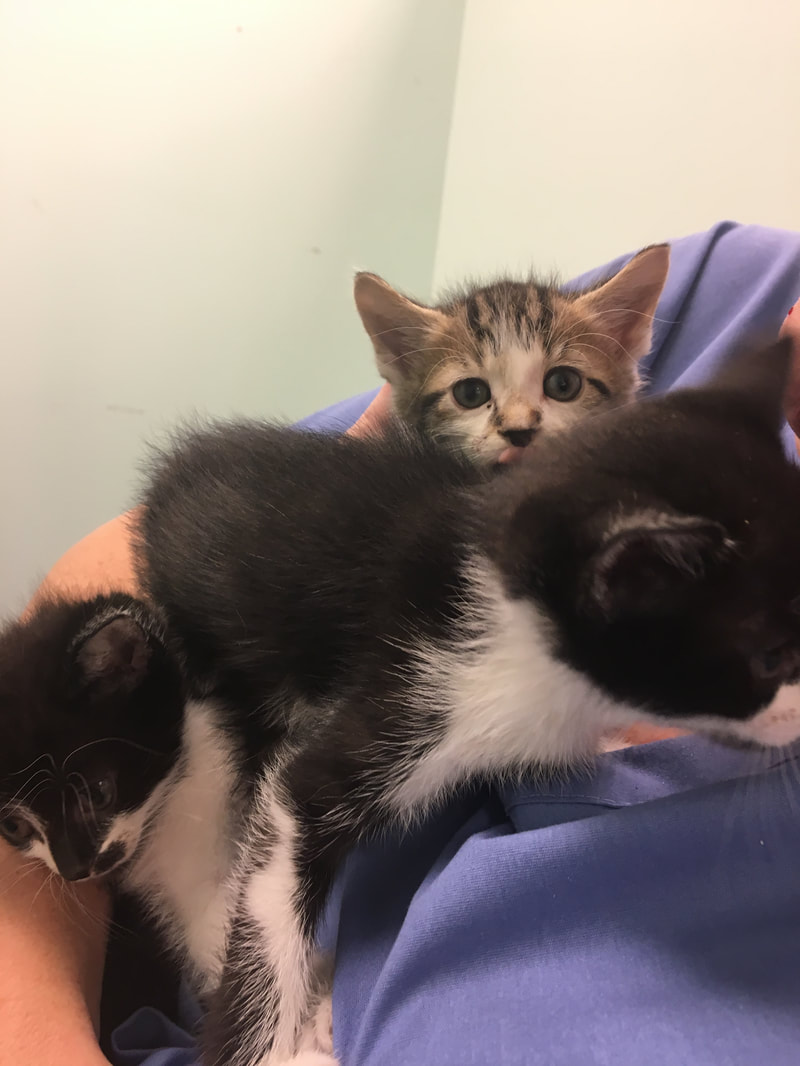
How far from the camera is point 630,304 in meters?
1.25

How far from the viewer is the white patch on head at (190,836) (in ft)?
3.07

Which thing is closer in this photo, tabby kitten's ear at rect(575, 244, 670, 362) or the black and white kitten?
the black and white kitten

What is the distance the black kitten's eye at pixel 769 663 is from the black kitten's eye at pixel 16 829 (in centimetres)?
89

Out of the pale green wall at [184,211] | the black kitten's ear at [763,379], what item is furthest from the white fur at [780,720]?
the pale green wall at [184,211]

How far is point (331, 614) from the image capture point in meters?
0.84

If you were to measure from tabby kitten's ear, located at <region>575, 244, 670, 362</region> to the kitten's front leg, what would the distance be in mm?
973

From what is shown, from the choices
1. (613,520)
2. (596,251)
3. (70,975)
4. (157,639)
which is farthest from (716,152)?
(70,975)

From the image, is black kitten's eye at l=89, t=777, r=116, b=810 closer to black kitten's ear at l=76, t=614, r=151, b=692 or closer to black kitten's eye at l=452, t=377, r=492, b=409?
black kitten's ear at l=76, t=614, r=151, b=692

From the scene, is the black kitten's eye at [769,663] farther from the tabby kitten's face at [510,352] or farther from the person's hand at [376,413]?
the person's hand at [376,413]

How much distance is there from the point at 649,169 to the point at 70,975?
182 cm

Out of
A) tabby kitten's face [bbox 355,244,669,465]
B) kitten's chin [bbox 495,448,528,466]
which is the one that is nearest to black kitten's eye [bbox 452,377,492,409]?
tabby kitten's face [bbox 355,244,669,465]

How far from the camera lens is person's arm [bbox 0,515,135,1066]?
0.74 m

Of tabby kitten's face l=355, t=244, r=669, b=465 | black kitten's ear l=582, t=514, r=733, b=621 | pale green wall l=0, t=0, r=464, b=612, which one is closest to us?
black kitten's ear l=582, t=514, r=733, b=621

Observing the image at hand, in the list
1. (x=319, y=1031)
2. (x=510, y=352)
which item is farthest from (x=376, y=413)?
(x=319, y=1031)
